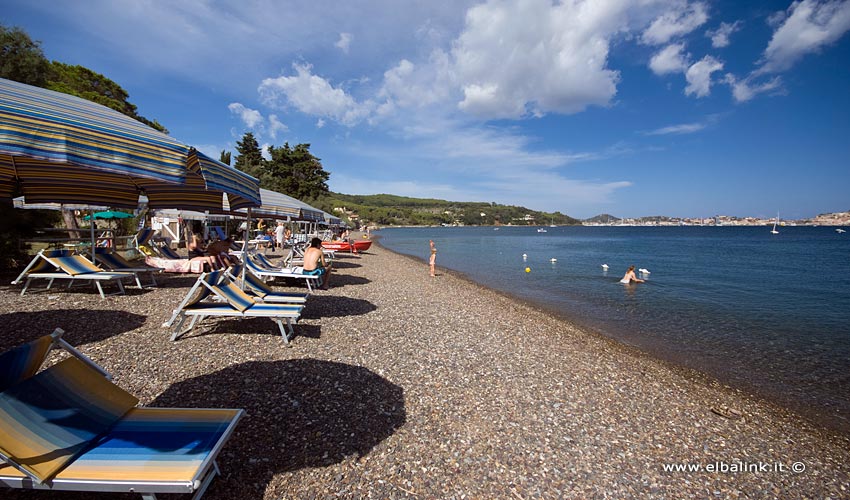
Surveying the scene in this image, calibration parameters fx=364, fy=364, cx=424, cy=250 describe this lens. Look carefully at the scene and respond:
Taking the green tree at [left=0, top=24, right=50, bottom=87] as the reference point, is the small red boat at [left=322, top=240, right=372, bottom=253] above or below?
A: below

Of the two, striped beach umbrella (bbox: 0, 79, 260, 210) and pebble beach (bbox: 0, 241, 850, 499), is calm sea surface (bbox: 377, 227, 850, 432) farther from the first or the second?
striped beach umbrella (bbox: 0, 79, 260, 210)

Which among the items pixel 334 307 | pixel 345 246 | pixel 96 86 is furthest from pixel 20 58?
pixel 96 86

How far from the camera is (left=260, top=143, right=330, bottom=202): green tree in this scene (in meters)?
44.0

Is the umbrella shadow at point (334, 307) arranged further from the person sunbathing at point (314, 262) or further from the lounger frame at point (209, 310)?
the lounger frame at point (209, 310)

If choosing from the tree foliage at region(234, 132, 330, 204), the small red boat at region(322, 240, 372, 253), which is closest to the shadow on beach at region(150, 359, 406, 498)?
the small red boat at region(322, 240, 372, 253)

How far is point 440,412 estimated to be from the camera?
407 centimetres

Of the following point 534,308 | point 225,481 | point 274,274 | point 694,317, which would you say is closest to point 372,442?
point 225,481

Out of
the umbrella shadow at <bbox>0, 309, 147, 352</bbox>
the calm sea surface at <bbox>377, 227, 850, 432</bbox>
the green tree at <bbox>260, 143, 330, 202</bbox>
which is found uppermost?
the green tree at <bbox>260, 143, 330, 202</bbox>

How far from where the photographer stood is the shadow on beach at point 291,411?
3.01m

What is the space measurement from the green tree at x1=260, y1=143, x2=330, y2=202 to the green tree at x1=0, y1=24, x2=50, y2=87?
27.6 m

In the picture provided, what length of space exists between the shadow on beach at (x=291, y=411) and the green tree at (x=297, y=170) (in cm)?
4180

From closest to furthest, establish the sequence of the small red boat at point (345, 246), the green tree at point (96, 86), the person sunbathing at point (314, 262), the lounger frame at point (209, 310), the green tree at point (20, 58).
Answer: the lounger frame at point (209, 310) → the person sunbathing at point (314, 262) → the green tree at point (20, 58) → the small red boat at point (345, 246) → the green tree at point (96, 86)

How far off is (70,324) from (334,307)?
4.37 meters

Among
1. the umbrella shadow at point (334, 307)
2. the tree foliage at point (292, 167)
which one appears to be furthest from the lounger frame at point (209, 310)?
the tree foliage at point (292, 167)
